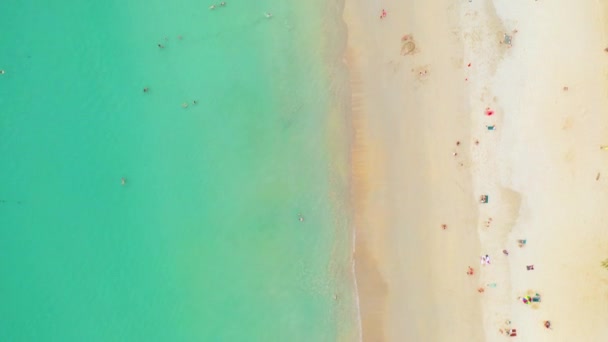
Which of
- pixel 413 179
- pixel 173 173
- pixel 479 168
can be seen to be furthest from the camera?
pixel 173 173

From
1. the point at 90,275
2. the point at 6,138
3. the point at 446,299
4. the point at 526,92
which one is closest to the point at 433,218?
the point at 446,299

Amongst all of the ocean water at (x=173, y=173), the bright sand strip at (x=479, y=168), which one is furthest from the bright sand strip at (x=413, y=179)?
the ocean water at (x=173, y=173)

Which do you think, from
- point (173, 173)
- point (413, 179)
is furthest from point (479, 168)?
point (173, 173)

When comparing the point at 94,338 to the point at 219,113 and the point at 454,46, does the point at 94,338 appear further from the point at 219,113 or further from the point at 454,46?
the point at 454,46

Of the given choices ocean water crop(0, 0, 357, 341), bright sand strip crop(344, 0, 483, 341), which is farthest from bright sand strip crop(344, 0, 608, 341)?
ocean water crop(0, 0, 357, 341)

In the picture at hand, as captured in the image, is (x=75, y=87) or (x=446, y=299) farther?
(x=75, y=87)

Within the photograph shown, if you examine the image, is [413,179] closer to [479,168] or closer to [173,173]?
[479,168]

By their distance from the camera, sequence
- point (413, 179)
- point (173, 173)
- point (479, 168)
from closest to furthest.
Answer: point (479, 168), point (413, 179), point (173, 173)
